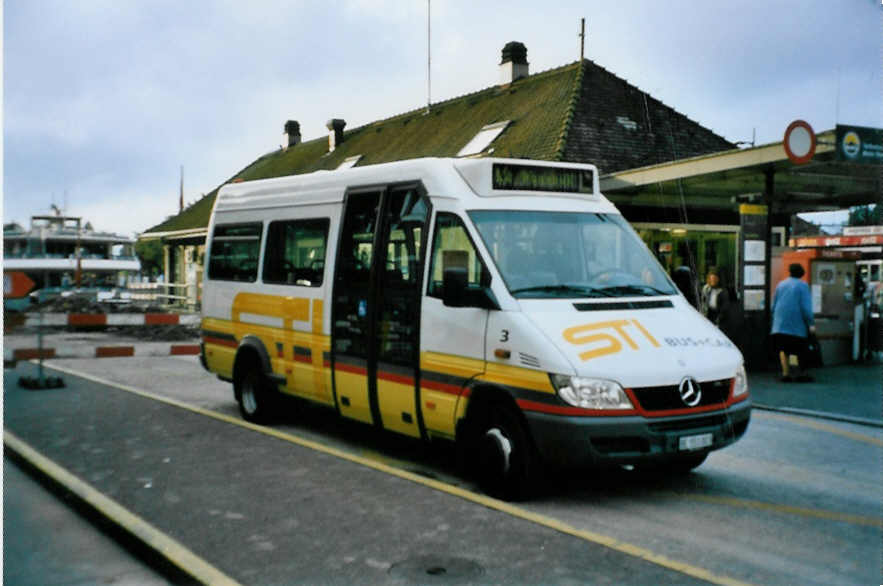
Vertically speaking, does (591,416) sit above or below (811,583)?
above

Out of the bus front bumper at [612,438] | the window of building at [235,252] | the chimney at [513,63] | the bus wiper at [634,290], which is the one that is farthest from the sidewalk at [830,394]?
the chimney at [513,63]

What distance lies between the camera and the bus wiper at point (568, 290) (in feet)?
21.3

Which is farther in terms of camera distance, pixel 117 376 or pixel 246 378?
pixel 117 376

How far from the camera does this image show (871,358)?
16266 millimetres

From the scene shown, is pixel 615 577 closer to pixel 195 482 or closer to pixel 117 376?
pixel 195 482

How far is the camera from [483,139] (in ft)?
85.3

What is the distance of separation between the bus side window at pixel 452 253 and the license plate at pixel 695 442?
1.75 metres

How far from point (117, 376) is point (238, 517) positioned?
8751mm

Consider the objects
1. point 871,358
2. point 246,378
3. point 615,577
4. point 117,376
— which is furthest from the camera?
point 871,358

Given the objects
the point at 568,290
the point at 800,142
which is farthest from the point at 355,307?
the point at 800,142

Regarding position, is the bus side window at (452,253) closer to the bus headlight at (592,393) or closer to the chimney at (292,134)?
the bus headlight at (592,393)

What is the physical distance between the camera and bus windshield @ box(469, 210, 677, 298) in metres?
6.62

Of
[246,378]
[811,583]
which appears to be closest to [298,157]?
[246,378]

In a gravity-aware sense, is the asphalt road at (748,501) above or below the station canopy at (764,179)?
below
